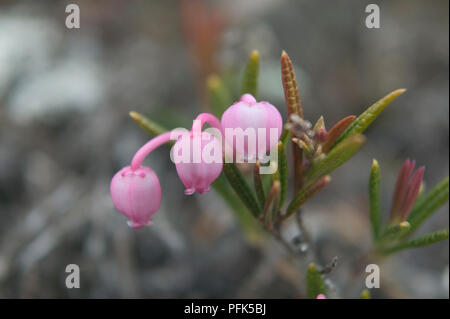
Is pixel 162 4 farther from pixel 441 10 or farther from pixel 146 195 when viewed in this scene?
pixel 146 195

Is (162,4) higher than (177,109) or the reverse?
higher

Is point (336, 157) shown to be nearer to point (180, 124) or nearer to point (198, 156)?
point (198, 156)

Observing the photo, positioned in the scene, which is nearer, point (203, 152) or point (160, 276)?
point (203, 152)

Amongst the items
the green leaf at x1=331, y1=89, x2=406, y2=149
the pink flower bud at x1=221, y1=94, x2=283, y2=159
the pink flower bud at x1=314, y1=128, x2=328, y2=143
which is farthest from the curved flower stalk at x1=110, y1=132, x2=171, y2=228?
the green leaf at x1=331, y1=89, x2=406, y2=149

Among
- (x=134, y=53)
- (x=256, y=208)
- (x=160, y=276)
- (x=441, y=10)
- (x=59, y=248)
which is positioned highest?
(x=441, y=10)

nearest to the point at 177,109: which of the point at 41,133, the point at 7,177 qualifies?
the point at 41,133

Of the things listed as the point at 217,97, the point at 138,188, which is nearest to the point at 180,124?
the point at 217,97

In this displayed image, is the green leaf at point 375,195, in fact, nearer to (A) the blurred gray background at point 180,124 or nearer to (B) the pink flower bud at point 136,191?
(A) the blurred gray background at point 180,124

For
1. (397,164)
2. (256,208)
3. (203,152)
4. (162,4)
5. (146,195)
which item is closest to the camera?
(203,152)

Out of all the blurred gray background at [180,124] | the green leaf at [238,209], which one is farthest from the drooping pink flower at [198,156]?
the blurred gray background at [180,124]
